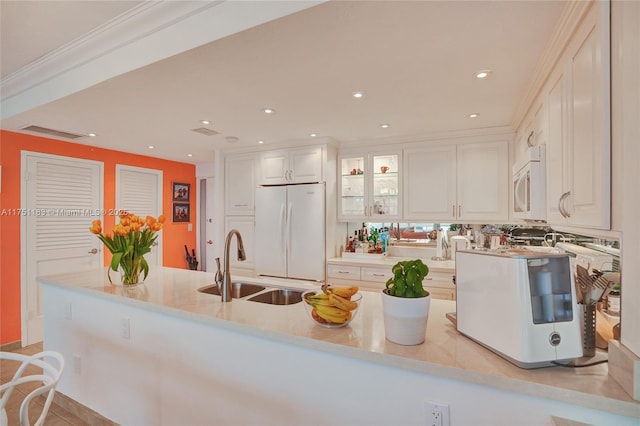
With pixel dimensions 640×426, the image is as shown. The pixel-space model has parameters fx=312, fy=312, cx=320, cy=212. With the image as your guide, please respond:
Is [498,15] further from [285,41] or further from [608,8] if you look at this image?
[285,41]

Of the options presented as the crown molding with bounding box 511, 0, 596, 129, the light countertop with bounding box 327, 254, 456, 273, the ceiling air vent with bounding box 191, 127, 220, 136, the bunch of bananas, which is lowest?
the light countertop with bounding box 327, 254, 456, 273

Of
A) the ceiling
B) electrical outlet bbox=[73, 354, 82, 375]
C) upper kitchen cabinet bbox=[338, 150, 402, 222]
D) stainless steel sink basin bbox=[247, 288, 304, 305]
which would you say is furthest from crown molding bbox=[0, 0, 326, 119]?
upper kitchen cabinet bbox=[338, 150, 402, 222]

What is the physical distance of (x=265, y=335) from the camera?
1.29m

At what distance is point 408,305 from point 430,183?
263 cm

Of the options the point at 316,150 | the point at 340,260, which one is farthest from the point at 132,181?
the point at 340,260

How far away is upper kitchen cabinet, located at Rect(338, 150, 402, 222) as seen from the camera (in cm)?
364

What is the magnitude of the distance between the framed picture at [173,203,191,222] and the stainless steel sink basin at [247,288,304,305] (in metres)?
3.60

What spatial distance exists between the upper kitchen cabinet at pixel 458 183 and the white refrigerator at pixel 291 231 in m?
1.04

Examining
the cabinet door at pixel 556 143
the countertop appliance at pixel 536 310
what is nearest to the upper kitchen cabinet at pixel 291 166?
the cabinet door at pixel 556 143

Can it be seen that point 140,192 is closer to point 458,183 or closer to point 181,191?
point 181,191

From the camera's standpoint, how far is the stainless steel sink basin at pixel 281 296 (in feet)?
6.59

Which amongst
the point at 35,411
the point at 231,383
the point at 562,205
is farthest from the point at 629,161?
the point at 35,411

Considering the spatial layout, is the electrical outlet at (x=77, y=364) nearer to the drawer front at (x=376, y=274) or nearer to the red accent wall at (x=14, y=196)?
the red accent wall at (x=14, y=196)

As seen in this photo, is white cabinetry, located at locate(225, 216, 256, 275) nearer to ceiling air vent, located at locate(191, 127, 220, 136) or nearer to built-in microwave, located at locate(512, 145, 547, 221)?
ceiling air vent, located at locate(191, 127, 220, 136)
